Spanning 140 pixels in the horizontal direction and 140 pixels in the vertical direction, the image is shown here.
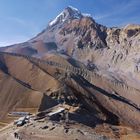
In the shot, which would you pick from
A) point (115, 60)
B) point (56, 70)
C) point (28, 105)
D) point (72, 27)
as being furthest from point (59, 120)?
point (72, 27)

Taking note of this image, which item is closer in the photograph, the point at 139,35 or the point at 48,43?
the point at 139,35

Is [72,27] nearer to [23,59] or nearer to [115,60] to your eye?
[115,60]

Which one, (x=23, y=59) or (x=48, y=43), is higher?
(x=48, y=43)

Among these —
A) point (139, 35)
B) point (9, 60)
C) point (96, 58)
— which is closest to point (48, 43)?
point (96, 58)

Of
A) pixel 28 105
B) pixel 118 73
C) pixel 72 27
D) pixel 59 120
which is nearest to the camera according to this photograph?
pixel 59 120

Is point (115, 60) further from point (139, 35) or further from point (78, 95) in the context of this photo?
point (78, 95)

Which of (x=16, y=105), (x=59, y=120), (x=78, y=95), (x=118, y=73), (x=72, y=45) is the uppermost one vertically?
(x=72, y=45)

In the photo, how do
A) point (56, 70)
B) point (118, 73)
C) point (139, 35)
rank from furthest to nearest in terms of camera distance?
point (139, 35)
point (118, 73)
point (56, 70)
